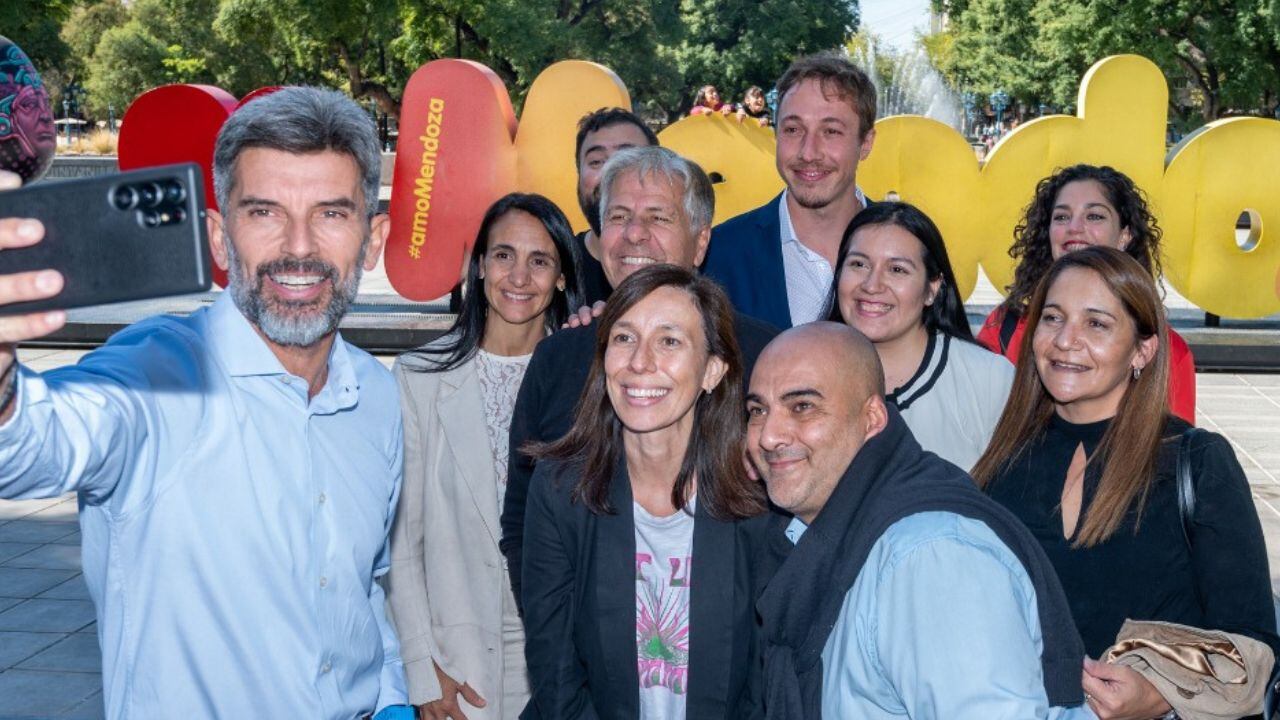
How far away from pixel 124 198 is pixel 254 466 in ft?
3.06

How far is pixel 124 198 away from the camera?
1450 mm

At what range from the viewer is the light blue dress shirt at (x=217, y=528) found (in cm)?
213

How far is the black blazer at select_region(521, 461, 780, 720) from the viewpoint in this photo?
3049 millimetres

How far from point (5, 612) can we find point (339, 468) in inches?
186

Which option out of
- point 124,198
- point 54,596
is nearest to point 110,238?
point 124,198

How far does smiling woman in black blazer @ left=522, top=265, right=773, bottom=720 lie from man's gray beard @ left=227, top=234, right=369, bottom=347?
997mm

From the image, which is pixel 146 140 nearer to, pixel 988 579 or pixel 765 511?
pixel 765 511

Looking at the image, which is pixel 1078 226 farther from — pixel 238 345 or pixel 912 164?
pixel 912 164

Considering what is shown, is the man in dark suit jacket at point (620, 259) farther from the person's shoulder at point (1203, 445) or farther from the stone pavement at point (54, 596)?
the stone pavement at point (54, 596)

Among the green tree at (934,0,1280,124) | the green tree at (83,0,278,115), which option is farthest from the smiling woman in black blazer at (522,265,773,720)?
the green tree at (83,0,278,115)

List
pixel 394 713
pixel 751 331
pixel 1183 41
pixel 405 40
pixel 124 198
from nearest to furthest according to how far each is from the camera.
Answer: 1. pixel 124 198
2. pixel 394 713
3. pixel 751 331
4. pixel 405 40
5. pixel 1183 41

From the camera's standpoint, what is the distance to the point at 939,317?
155 inches

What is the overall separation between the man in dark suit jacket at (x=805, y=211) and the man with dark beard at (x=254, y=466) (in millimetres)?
2304

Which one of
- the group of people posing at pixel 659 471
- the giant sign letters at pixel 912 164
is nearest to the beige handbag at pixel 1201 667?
the group of people posing at pixel 659 471
